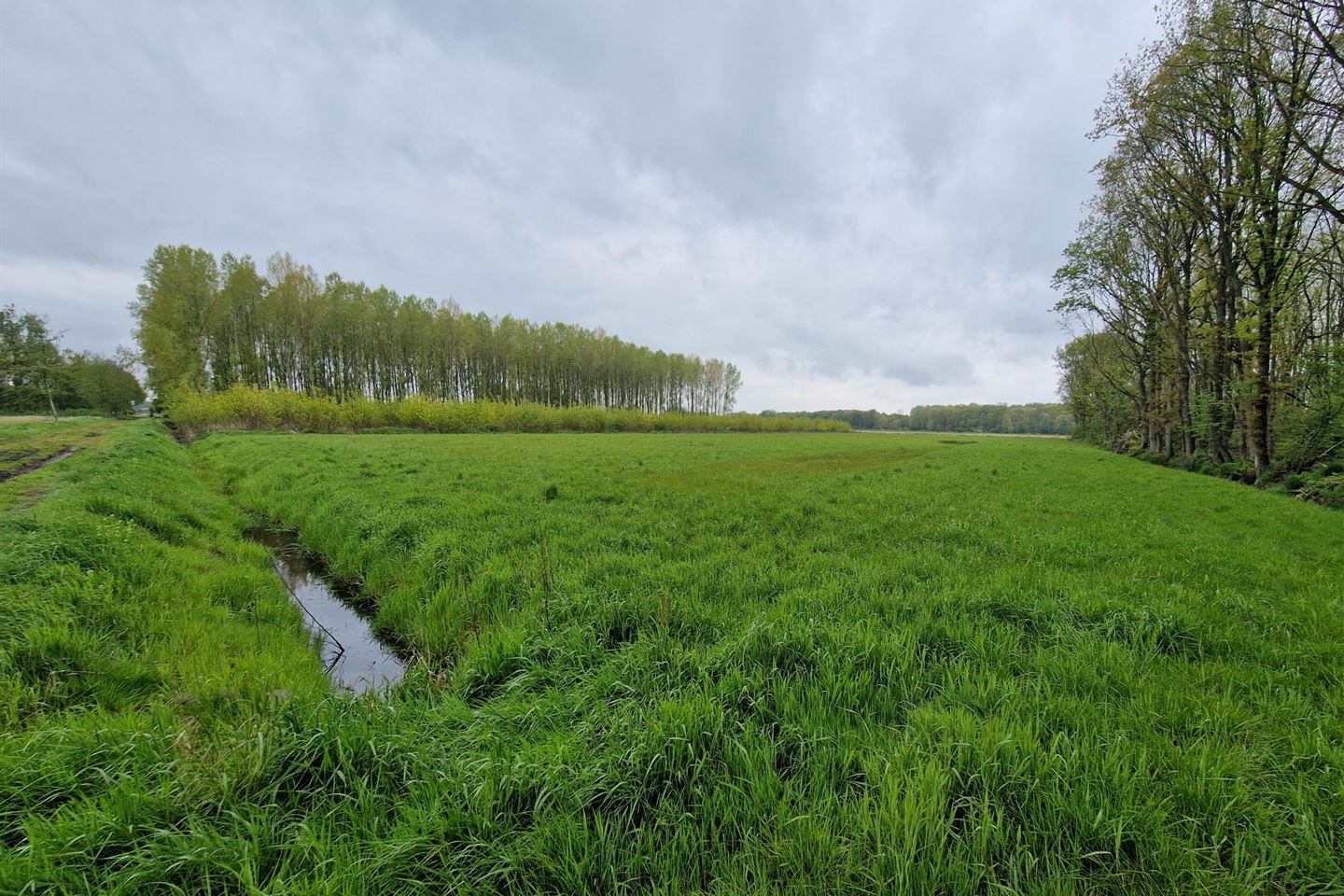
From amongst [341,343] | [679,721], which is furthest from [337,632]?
[341,343]

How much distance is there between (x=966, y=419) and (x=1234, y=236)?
147 meters

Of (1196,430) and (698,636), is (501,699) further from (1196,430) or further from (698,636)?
(1196,430)

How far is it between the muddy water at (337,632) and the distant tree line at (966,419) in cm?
11296

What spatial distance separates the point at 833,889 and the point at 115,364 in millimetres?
119975

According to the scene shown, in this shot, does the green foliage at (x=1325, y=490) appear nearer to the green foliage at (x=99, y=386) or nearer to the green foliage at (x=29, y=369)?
the green foliage at (x=29, y=369)

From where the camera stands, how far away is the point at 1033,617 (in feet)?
15.1

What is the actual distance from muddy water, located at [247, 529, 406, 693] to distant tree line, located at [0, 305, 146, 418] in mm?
79700

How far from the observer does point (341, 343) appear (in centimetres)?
5741

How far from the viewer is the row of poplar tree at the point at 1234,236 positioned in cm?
1329

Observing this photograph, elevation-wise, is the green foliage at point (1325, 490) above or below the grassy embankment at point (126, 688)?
above

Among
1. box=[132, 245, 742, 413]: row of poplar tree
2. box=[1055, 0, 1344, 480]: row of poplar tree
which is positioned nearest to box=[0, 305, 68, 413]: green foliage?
box=[132, 245, 742, 413]: row of poplar tree

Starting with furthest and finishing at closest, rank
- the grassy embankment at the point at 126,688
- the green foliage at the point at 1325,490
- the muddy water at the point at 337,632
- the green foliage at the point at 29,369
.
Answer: the green foliage at the point at 29,369, the green foliage at the point at 1325,490, the muddy water at the point at 337,632, the grassy embankment at the point at 126,688

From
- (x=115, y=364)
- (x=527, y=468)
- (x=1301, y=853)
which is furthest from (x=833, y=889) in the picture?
(x=115, y=364)

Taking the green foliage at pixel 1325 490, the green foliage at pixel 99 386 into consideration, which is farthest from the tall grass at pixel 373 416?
the green foliage at pixel 1325 490
